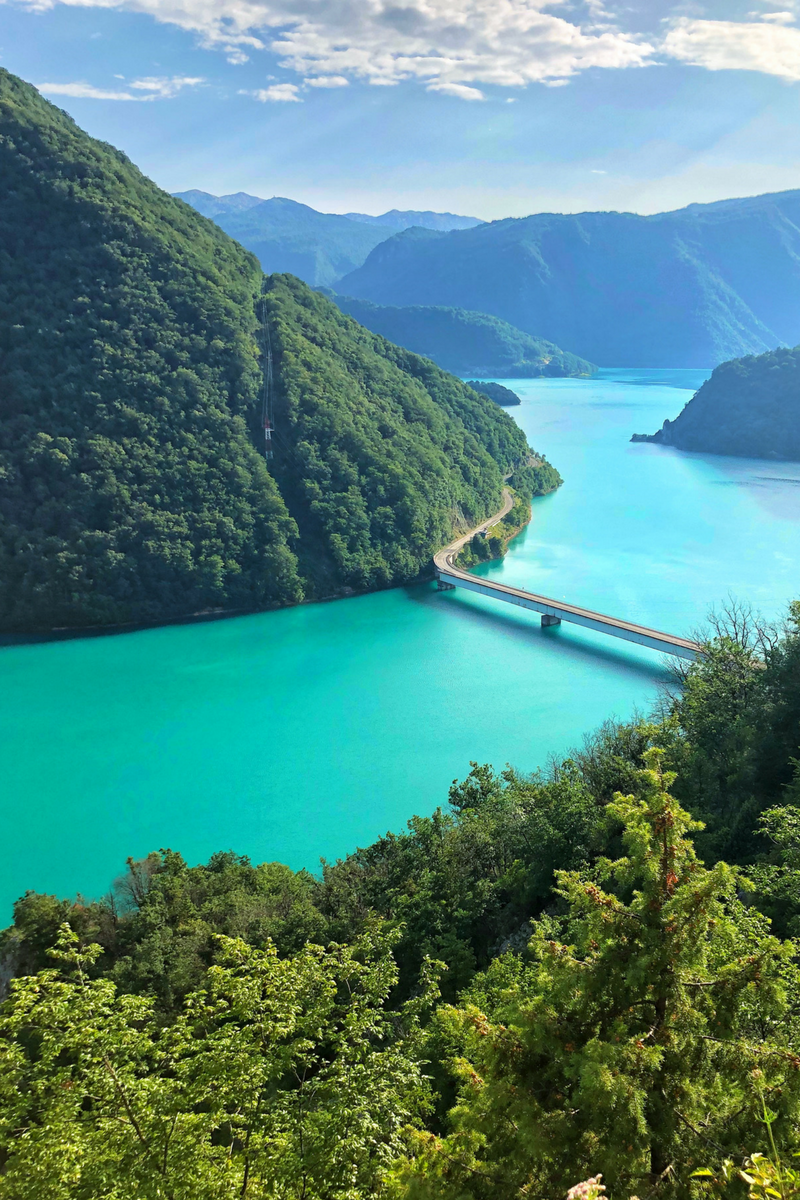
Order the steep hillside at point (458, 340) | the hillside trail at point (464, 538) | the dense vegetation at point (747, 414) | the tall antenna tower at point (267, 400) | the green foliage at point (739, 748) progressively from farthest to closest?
the steep hillside at point (458, 340) → the dense vegetation at point (747, 414) → the tall antenna tower at point (267, 400) → the hillside trail at point (464, 538) → the green foliage at point (739, 748)

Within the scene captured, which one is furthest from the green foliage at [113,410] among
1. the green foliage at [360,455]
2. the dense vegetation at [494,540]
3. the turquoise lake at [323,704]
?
the dense vegetation at [494,540]

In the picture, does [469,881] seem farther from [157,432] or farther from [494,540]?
[494,540]

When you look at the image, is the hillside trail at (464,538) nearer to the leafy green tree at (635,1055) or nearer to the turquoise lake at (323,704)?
the turquoise lake at (323,704)

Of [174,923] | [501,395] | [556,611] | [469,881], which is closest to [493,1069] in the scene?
[469,881]

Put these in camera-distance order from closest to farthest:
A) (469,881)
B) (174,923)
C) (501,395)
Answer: (469,881)
(174,923)
(501,395)

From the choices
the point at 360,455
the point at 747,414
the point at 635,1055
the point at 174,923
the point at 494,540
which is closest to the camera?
the point at 635,1055

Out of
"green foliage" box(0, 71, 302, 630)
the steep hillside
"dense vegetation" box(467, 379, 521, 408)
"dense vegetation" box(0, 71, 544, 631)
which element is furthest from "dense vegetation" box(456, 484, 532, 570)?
the steep hillside

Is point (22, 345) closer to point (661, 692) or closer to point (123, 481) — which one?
point (123, 481)
